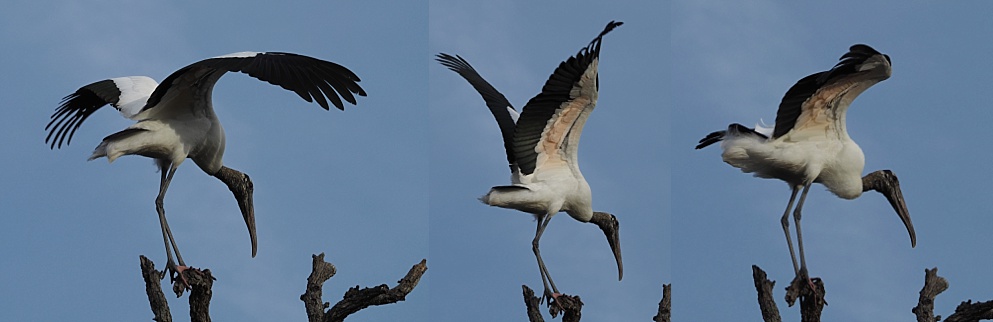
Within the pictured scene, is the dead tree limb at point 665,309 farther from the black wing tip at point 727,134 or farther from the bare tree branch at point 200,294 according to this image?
the bare tree branch at point 200,294

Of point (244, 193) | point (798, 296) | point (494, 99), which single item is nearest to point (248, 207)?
point (244, 193)

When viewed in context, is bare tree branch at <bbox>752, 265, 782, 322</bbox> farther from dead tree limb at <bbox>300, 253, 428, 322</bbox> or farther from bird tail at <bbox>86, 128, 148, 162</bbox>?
bird tail at <bbox>86, 128, 148, 162</bbox>

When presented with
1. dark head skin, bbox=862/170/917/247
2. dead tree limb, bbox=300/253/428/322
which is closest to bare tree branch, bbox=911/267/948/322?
dark head skin, bbox=862/170/917/247

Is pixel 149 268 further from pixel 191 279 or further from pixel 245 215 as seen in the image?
pixel 245 215

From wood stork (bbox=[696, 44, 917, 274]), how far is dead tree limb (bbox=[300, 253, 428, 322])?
8.10 feet

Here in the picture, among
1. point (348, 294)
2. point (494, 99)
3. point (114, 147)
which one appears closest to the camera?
point (114, 147)

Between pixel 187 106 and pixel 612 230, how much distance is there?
4.31 m

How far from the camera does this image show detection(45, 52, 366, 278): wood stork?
30.2ft

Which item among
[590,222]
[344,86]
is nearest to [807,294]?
[590,222]

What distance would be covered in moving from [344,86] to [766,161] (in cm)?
337

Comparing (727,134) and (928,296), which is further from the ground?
(727,134)

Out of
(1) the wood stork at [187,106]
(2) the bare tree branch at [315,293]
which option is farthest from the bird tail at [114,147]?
(2) the bare tree branch at [315,293]

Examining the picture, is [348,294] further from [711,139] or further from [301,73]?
[711,139]

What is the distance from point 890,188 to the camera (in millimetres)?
11961
